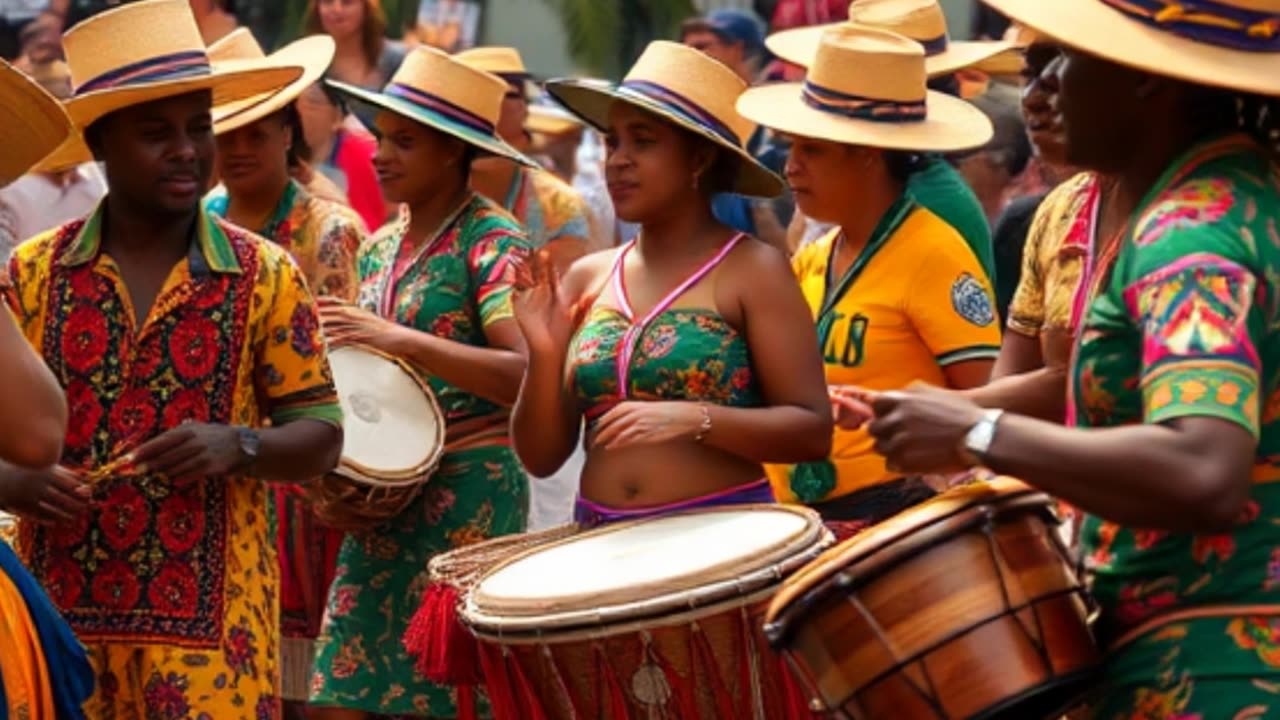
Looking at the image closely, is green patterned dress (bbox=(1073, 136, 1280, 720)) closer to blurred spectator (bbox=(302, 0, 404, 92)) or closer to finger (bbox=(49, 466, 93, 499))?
finger (bbox=(49, 466, 93, 499))

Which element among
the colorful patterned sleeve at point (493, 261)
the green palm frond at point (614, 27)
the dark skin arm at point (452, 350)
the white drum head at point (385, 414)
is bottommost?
the green palm frond at point (614, 27)

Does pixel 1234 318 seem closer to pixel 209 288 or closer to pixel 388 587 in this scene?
pixel 209 288

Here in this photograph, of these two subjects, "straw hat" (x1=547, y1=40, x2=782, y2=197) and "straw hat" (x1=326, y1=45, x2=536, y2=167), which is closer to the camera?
"straw hat" (x1=547, y1=40, x2=782, y2=197)

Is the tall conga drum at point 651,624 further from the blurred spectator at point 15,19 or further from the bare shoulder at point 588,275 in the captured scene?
the blurred spectator at point 15,19

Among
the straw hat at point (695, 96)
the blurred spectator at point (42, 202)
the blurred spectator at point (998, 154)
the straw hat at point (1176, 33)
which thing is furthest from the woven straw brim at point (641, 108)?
the blurred spectator at point (42, 202)

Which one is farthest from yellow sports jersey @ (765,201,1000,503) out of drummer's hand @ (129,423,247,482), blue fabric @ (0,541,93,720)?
blue fabric @ (0,541,93,720)

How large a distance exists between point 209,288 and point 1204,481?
2738 mm

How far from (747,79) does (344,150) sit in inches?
74.0

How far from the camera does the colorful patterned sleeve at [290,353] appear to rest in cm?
598

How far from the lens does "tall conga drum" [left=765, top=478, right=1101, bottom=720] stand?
4078mm

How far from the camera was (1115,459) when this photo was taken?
388cm

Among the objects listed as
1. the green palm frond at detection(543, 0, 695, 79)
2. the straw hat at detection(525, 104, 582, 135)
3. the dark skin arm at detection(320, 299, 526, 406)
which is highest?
the dark skin arm at detection(320, 299, 526, 406)

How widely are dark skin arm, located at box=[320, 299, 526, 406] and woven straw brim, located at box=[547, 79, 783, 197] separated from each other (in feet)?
2.70

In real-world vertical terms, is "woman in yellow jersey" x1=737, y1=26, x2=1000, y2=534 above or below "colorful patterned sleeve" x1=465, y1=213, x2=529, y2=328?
above
